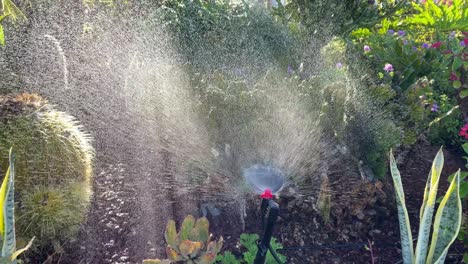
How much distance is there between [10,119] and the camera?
2156 millimetres

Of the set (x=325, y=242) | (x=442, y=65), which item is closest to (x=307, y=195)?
(x=325, y=242)

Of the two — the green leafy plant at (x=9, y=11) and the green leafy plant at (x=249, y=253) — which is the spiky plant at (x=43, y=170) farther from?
the green leafy plant at (x=249, y=253)

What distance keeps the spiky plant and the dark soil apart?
0.17 metres

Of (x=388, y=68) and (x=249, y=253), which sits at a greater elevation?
(x=388, y=68)

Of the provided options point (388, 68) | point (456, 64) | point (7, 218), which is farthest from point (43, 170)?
point (456, 64)

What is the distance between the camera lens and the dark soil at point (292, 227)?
89.7 inches

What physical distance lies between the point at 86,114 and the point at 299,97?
2.02m

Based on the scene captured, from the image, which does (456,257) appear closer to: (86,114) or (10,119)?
(10,119)

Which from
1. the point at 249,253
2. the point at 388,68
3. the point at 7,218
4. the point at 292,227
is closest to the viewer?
the point at 7,218

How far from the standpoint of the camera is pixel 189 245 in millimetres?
1740

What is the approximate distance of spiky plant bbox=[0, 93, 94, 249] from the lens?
2.14 meters

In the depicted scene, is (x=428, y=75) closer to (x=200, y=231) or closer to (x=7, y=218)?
(x=200, y=231)

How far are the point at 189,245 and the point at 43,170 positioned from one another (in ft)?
3.09

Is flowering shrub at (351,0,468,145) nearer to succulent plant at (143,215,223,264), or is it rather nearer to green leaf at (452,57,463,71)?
green leaf at (452,57,463,71)
